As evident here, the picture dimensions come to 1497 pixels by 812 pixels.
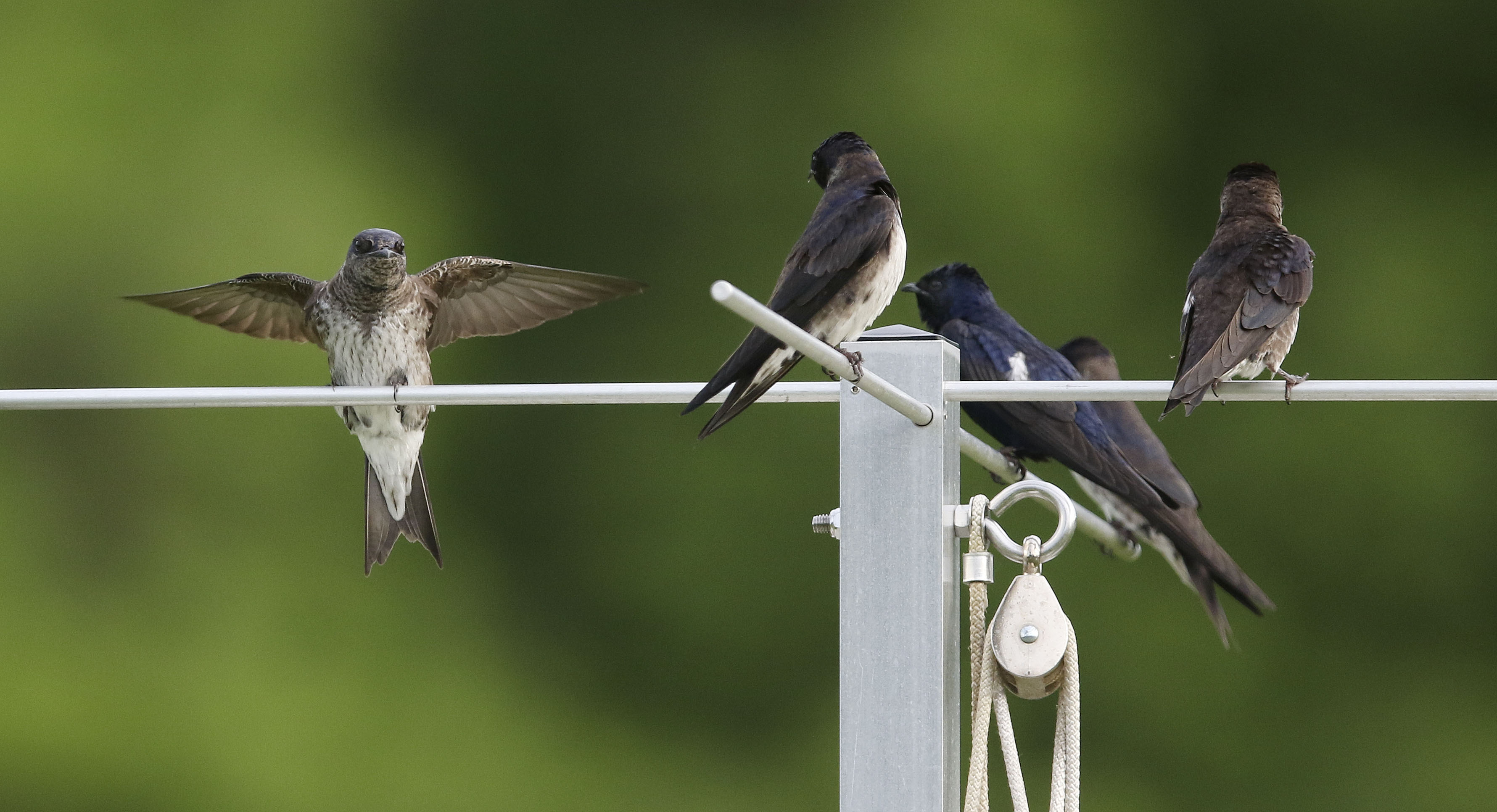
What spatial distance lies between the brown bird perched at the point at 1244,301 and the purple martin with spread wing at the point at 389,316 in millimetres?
662

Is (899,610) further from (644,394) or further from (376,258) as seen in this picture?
(376,258)

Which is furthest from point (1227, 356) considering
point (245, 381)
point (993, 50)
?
point (245, 381)

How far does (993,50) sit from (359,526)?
6.26 ft

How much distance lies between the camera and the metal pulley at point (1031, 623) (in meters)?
0.81

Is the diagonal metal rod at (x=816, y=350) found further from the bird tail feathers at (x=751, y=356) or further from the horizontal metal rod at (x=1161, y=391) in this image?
the bird tail feathers at (x=751, y=356)

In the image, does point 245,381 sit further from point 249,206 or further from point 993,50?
point 993,50

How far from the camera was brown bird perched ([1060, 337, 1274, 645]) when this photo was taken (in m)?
2.50

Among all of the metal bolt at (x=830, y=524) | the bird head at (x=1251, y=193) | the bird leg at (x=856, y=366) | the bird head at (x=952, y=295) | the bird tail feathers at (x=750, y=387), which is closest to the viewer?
the bird leg at (x=856, y=366)

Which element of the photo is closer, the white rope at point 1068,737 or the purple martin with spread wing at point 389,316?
the white rope at point 1068,737

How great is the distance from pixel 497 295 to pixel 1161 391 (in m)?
1.21

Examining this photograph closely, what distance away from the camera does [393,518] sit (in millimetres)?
1986

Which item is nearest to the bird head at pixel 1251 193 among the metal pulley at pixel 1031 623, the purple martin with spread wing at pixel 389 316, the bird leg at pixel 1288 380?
the bird leg at pixel 1288 380

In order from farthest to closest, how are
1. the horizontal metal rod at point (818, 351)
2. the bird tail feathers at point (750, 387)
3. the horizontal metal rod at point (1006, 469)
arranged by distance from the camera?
1. the bird tail feathers at point (750, 387)
2. the horizontal metal rod at point (1006, 469)
3. the horizontal metal rod at point (818, 351)

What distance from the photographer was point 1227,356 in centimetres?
157
